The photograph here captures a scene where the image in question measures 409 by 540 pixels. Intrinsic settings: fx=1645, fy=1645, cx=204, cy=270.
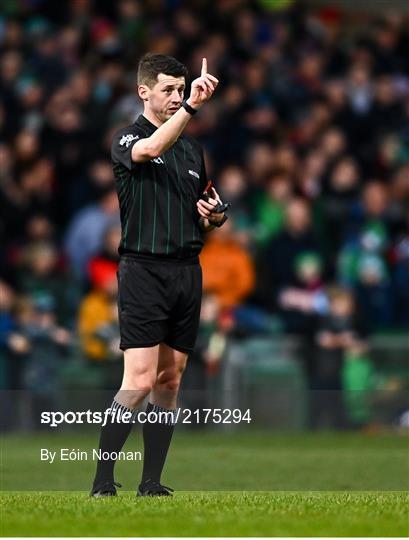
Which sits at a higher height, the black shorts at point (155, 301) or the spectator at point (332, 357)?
the black shorts at point (155, 301)

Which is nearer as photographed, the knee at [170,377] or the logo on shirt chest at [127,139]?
the logo on shirt chest at [127,139]

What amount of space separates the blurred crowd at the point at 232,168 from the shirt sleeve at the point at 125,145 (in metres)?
6.57

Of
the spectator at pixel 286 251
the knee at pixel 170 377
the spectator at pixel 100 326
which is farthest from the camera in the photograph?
the spectator at pixel 286 251

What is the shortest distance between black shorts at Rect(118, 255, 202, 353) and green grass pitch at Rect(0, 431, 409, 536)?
839mm

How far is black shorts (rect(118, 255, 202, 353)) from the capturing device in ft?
27.8

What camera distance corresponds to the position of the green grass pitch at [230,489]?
7078 millimetres

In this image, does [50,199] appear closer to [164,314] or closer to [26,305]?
[26,305]

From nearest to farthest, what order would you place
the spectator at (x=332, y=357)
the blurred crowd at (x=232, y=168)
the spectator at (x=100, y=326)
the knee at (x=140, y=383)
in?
the knee at (x=140, y=383), the spectator at (x=100, y=326), the spectator at (x=332, y=357), the blurred crowd at (x=232, y=168)

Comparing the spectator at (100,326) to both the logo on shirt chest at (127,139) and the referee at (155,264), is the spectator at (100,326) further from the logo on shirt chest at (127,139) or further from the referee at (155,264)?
the logo on shirt chest at (127,139)

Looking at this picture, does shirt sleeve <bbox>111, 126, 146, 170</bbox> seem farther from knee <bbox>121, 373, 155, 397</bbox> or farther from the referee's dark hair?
knee <bbox>121, 373, 155, 397</bbox>

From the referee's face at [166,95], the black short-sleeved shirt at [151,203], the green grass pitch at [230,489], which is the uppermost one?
the referee's face at [166,95]

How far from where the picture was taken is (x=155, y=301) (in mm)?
8500

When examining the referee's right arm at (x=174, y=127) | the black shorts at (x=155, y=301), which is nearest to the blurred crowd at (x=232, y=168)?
the black shorts at (x=155, y=301)

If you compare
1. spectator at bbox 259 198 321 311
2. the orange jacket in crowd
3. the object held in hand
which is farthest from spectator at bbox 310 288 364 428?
the object held in hand
